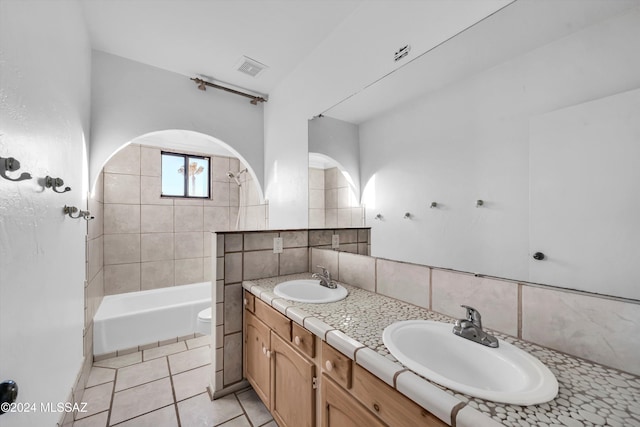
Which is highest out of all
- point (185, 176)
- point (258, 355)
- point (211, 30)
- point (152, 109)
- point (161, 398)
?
point (211, 30)

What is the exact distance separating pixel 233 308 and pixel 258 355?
36cm

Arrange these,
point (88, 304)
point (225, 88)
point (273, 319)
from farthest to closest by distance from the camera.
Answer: point (225, 88)
point (88, 304)
point (273, 319)

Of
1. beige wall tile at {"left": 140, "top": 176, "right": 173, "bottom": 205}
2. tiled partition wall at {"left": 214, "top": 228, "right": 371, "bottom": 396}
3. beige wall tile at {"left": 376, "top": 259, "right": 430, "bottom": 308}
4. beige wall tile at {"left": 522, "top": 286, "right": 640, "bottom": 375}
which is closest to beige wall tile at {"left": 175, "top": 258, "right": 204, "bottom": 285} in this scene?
beige wall tile at {"left": 140, "top": 176, "right": 173, "bottom": 205}

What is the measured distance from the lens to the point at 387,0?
4.98ft

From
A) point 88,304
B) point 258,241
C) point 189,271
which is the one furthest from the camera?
point 189,271

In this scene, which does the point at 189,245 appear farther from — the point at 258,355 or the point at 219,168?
the point at 258,355

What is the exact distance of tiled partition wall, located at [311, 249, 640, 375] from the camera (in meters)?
0.72

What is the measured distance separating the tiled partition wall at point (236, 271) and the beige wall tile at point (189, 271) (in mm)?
2040

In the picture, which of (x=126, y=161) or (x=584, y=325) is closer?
(x=584, y=325)

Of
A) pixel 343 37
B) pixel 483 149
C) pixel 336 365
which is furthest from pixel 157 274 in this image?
Result: pixel 483 149

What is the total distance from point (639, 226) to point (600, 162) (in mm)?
193

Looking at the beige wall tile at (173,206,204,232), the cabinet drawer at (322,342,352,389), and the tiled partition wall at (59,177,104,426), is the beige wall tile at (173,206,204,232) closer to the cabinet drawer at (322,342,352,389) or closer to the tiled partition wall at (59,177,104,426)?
the tiled partition wall at (59,177,104,426)

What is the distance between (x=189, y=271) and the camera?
3480mm

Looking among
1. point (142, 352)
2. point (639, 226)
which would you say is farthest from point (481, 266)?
point (142, 352)
